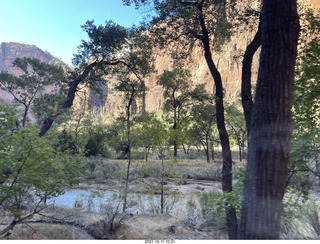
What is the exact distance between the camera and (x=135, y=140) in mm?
9047

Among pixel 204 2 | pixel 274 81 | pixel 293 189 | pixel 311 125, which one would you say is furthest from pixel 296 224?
pixel 204 2

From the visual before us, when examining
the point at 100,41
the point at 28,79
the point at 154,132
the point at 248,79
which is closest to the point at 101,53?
the point at 100,41

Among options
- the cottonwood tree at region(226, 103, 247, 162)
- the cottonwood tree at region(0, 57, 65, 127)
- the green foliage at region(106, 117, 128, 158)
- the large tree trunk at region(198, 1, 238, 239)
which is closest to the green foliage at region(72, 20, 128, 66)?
the green foliage at region(106, 117, 128, 158)

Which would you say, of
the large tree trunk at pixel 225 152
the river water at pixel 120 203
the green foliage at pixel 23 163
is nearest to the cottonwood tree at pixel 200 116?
the large tree trunk at pixel 225 152

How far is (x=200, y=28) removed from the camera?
6.23 metres

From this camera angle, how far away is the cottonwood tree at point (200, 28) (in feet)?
16.4

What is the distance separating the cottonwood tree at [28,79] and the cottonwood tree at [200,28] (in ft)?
41.5

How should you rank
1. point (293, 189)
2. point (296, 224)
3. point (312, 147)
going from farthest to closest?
point (296, 224) → point (293, 189) → point (312, 147)

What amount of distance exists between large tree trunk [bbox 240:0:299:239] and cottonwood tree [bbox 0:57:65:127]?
16736 millimetres

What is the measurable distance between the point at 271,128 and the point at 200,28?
189 inches

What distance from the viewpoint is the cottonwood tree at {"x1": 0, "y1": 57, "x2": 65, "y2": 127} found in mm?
16953

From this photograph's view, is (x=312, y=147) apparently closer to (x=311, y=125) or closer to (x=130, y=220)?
(x=311, y=125)

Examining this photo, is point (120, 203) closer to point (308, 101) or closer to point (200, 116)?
point (200, 116)
